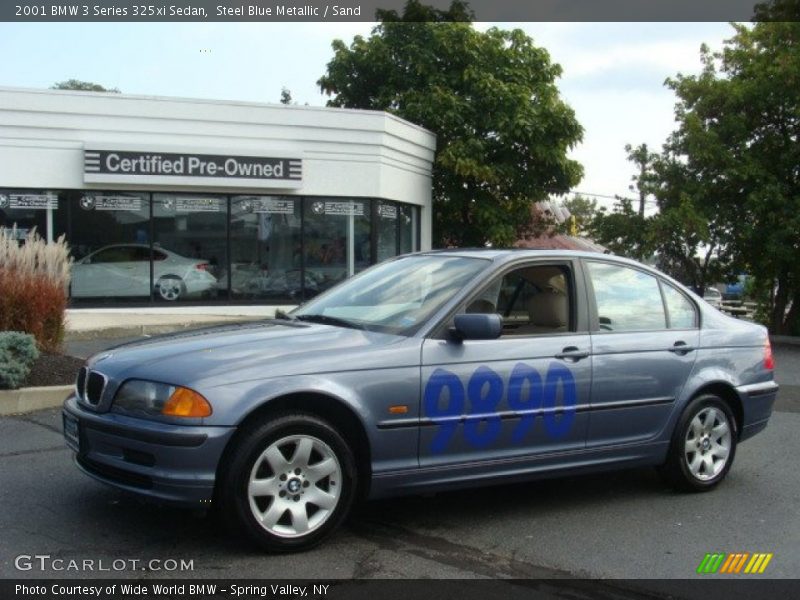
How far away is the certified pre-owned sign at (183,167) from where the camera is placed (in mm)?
17250

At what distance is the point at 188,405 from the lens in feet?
14.7

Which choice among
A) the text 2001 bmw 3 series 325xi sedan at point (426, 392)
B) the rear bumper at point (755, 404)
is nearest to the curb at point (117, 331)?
the text 2001 bmw 3 series 325xi sedan at point (426, 392)

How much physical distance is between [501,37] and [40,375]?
1833cm

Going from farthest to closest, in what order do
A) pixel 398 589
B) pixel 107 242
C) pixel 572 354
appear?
pixel 107 242 → pixel 572 354 → pixel 398 589

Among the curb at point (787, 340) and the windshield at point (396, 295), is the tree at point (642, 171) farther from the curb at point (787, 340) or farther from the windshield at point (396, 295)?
the windshield at point (396, 295)

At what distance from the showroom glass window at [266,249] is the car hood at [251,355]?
1367 cm

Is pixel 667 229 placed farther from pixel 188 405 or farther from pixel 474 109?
pixel 188 405

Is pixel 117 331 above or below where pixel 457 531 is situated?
above

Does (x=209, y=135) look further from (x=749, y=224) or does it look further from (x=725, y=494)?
(x=725, y=494)

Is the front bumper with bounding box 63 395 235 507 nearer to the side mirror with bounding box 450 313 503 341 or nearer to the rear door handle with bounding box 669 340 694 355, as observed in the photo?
the side mirror with bounding box 450 313 503 341

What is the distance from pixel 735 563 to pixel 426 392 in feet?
6.15

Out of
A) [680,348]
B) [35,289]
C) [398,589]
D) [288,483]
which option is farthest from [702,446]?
[35,289]

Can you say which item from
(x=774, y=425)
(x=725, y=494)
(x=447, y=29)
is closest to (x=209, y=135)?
(x=447, y=29)

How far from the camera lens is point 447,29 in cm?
2378
